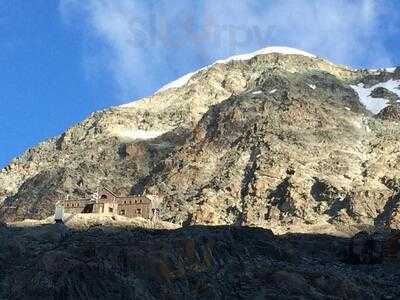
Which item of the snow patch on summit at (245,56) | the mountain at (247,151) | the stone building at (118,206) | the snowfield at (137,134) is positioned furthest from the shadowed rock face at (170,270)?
the snow patch on summit at (245,56)

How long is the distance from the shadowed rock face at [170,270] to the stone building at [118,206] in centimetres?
3274

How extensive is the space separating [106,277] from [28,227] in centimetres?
2764

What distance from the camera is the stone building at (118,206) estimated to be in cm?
9575

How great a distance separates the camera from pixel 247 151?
118 meters

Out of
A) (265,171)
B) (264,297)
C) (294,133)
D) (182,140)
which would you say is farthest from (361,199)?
(264,297)

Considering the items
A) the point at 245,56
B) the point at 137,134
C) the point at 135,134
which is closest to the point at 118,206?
the point at 137,134

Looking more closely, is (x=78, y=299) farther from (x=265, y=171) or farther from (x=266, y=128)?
(x=266, y=128)

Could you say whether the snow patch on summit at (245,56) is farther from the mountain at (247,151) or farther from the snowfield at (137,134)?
the snowfield at (137,134)

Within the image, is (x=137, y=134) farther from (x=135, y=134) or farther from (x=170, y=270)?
(x=170, y=270)

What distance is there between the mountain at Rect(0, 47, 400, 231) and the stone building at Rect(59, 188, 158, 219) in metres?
5.47

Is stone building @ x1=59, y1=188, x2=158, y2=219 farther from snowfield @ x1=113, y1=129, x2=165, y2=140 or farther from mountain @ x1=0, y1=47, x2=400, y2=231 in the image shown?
snowfield @ x1=113, y1=129, x2=165, y2=140

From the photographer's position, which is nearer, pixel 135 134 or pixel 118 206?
pixel 118 206

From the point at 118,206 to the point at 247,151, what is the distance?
29.3 meters

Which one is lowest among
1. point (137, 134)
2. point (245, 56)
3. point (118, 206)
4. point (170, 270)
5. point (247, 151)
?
point (170, 270)
